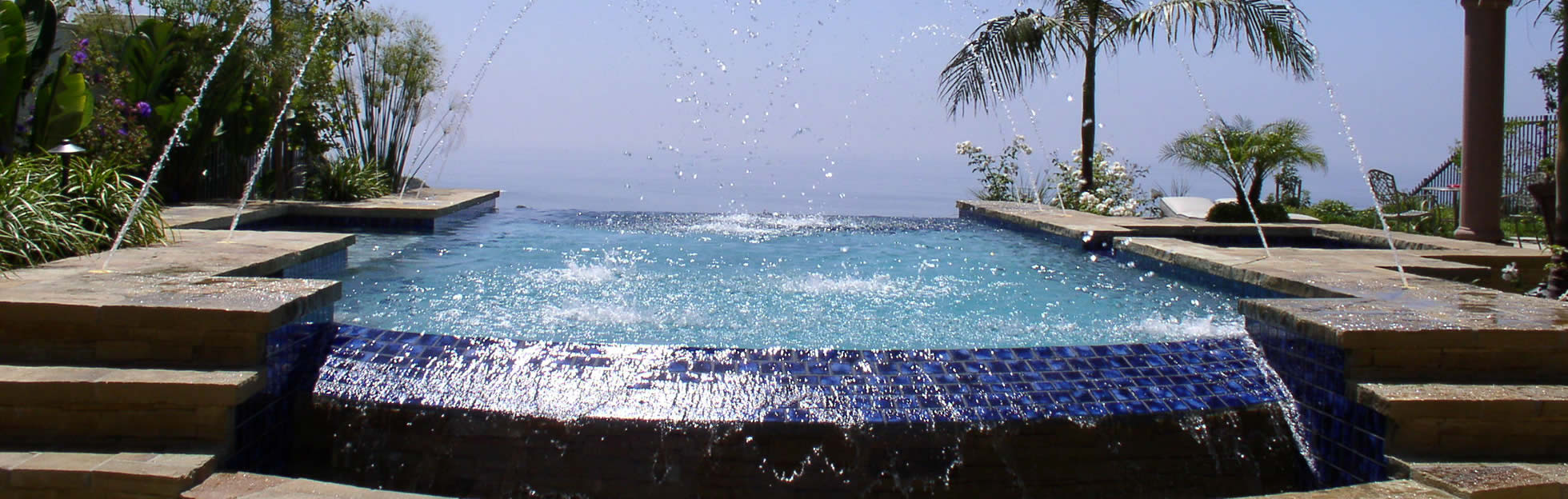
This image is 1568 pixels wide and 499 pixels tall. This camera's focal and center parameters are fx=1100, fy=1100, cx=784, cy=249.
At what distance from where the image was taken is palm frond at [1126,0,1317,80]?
Result: 438 inches

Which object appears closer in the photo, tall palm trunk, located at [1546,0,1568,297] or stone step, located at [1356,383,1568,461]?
stone step, located at [1356,383,1568,461]

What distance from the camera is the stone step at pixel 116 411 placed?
2928 mm

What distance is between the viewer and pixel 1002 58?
1238 cm

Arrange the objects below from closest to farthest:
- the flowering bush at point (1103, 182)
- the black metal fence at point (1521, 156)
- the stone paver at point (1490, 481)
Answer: the stone paver at point (1490, 481) < the flowering bush at point (1103, 182) < the black metal fence at point (1521, 156)

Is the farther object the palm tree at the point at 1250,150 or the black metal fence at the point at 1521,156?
the black metal fence at the point at 1521,156

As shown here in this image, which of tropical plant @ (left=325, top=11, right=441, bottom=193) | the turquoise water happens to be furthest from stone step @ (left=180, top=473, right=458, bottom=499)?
tropical plant @ (left=325, top=11, right=441, bottom=193)

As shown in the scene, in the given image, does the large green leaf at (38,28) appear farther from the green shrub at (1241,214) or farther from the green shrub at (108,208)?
the green shrub at (1241,214)

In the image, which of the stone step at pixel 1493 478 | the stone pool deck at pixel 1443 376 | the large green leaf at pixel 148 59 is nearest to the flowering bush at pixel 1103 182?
the stone pool deck at pixel 1443 376

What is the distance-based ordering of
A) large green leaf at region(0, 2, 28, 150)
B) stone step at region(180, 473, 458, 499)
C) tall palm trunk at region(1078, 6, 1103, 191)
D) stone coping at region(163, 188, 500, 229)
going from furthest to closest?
tall palm trunk at region(1078, 6, 1103, 191), stone coping at region(163, 188, 500, 229), large green leaf at region(0, 2, 28, 150), stone step at region(180, 473, 458, 499)

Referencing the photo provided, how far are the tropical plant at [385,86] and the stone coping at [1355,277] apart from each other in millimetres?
7316

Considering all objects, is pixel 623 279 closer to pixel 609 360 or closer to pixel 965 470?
pixel 609 360

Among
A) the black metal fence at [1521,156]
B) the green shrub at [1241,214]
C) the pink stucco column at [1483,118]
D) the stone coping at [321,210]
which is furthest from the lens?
the black metal fence at [1521,156]

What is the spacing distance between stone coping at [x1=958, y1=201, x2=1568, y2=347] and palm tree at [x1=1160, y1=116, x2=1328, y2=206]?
2981 millimetres

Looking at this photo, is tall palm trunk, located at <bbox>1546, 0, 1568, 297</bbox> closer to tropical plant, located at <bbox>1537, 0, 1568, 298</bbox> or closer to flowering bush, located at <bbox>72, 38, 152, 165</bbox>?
tropical plant, located at <bbox>1537, 0, 1568, 298</bbox>
